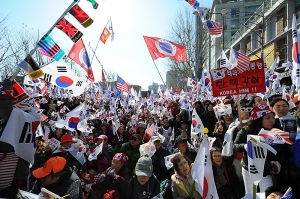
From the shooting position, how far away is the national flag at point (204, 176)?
3.21m

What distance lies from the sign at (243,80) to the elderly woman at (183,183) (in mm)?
1646

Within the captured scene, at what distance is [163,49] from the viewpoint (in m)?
11.0

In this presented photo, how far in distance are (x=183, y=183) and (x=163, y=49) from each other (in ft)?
25.7

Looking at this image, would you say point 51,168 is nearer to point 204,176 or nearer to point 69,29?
point 204,176

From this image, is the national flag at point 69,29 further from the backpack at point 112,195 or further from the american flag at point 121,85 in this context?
the american flag at point 121,85

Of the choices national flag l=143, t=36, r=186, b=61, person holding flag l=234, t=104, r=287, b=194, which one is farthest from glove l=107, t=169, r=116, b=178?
national flag l=143, t=36, r=186, b=61

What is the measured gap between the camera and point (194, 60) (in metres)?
28.8

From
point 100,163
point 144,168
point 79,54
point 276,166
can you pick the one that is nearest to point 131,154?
point 100,163

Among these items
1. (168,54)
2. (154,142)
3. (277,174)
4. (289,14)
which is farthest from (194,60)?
(277,174)

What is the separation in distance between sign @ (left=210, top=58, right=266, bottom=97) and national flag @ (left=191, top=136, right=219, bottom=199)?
71.3 inches

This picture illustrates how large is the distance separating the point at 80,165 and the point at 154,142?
153 centimetres

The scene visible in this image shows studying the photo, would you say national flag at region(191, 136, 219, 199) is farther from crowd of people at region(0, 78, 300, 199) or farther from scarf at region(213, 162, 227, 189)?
scarf at region(213, 162, 227, 189)

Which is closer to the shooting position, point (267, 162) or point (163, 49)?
point (267, 162)

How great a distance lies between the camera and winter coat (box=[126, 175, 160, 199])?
4.11 meters
